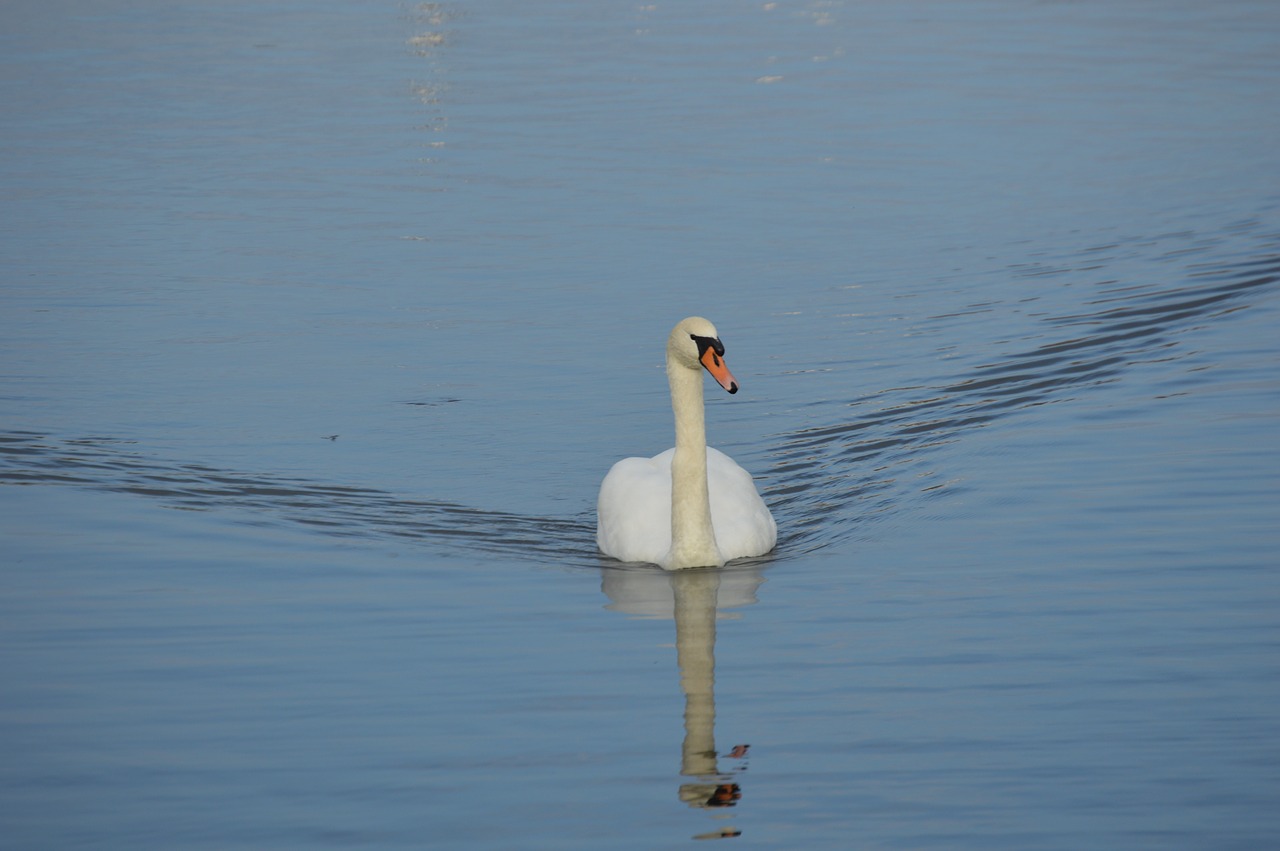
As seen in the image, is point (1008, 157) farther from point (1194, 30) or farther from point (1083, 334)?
point (1194, 30)

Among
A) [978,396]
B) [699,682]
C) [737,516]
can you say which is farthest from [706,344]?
[978,396]

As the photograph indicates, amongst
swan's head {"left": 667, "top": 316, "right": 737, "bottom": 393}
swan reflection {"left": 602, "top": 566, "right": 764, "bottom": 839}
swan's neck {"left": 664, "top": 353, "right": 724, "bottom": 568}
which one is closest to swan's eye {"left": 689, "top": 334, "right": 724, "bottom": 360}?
swan's head {"left": 667, "top": 316, "right": 737, "bottom": 393}

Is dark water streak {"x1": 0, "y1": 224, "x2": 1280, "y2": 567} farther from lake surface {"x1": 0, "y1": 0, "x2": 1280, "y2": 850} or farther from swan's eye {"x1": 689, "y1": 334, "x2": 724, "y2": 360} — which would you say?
swan's eye {"x1": 689, "y1": 334, "x2": 724, "y2": 360}

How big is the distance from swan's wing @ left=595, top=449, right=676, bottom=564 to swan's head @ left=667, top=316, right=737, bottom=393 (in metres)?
0.95

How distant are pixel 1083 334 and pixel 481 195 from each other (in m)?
8.40

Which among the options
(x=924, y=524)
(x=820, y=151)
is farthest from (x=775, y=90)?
(x=924, y=524)

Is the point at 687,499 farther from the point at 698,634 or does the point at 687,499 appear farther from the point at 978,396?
the point at 978,396

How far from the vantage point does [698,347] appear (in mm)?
11570

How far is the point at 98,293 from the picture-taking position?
729 inches

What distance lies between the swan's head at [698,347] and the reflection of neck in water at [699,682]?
1292mm

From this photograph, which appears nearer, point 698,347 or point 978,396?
point 698,347

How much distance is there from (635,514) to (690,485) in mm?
662

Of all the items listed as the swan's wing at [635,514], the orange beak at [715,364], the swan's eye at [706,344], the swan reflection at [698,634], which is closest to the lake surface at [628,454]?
the swan reflection at [698,634]

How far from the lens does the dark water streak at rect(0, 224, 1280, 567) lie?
41.7 ft
